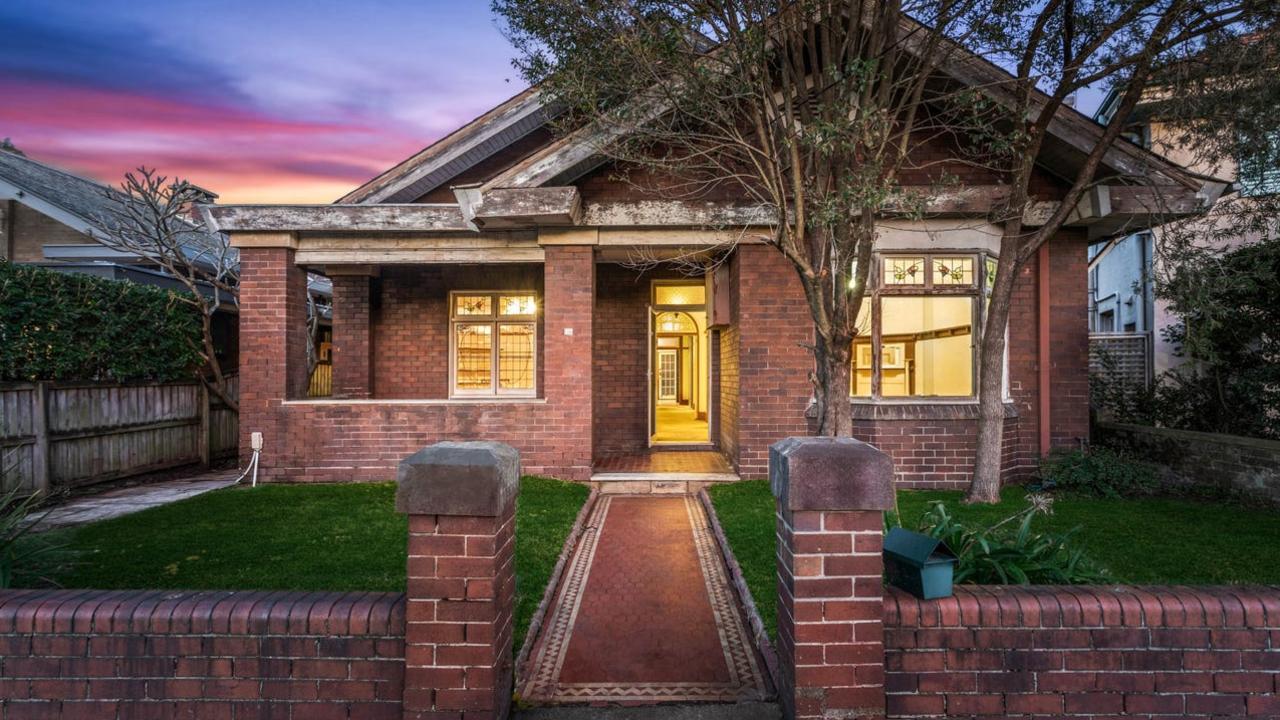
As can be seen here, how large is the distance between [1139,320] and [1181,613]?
14.3m

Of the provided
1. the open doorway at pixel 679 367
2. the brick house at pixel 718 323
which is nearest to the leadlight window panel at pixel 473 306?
the brick house at pixel 718 323

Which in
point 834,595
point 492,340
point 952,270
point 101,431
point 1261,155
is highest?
point 1261,155

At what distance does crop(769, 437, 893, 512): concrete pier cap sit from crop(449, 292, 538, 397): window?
26.0 ft

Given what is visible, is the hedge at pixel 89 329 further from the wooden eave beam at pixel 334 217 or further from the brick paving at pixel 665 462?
the brick paving at pixel 665 462

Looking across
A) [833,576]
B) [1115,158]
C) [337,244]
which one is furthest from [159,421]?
[1115,158]

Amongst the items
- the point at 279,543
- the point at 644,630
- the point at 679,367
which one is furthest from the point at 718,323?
the point at 679,367

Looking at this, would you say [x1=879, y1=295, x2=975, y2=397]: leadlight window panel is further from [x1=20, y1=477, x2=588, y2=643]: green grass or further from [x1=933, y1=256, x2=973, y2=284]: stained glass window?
[x1=20, y1=477, x2=588, y2=643]: green grass

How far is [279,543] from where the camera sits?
502 cm

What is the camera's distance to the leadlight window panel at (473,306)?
10.0 meters

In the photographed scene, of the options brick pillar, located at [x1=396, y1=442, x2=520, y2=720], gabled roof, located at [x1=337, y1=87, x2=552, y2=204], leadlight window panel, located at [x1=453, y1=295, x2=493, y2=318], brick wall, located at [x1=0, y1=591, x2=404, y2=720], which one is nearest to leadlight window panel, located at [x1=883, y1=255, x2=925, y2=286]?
gabled roof, located at [x1=337, y1=87, x2=552, y2=204]

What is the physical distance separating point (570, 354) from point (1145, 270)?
21.3 feet

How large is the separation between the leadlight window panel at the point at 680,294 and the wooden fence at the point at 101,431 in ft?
23.1

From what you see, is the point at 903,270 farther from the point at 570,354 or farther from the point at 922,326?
the point at 570,354

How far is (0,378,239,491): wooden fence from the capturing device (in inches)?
264
